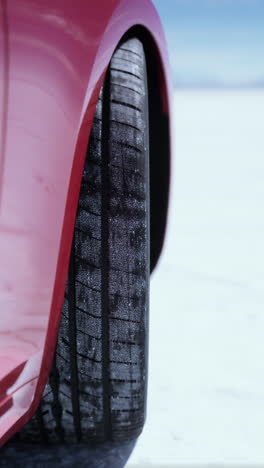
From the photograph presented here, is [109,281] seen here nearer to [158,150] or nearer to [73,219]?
[73,219]

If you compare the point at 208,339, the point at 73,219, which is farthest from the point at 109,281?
the point at 208,339

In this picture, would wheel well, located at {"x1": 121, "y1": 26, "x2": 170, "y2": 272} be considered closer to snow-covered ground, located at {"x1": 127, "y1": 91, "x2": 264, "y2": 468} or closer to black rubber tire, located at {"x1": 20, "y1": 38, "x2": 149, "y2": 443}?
snow-covered ground, located at {"x1": 127, "y1": 91, "x2": 264, "y2": 468}

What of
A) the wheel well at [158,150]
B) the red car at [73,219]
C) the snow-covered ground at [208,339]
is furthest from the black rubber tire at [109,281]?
the wheel well at [158,150]

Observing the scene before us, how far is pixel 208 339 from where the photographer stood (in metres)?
1.89

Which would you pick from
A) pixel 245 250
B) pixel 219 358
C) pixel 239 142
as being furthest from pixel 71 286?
pixel 239 142

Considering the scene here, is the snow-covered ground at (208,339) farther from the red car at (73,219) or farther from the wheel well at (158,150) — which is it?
the wheel well at (158,150)

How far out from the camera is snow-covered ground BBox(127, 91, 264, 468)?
1.37m

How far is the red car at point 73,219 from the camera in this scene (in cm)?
89

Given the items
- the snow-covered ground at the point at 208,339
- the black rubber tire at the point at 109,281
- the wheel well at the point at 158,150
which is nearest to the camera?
the black rubber tire at the point at 109,281

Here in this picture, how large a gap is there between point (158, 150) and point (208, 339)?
0.63m

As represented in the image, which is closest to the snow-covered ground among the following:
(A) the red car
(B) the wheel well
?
(A) the red car

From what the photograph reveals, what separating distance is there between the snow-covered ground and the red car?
0.62 ft

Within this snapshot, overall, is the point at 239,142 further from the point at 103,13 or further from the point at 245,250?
the point at 103,13

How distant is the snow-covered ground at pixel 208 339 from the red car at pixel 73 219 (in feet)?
0.62
